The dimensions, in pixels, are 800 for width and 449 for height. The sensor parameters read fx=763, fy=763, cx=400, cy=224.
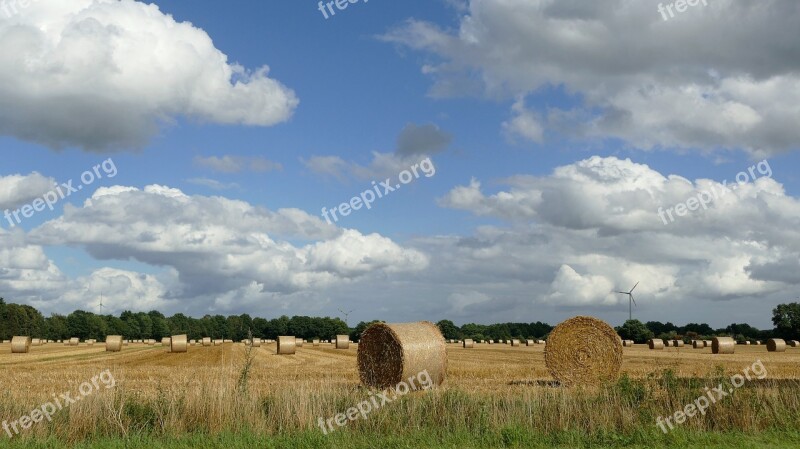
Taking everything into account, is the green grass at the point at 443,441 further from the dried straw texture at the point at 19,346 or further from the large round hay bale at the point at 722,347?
the dried straw texture at the point at 19,346

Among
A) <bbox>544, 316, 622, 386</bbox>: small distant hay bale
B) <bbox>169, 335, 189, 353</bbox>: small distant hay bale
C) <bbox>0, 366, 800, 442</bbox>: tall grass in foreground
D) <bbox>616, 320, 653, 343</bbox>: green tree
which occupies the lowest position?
<bbox>0, 366, 800, 442</bbox>: tall grass in foreground

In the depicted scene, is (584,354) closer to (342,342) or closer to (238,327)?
(342,342)

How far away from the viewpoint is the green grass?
41.6ft

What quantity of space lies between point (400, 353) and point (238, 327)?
132080mm

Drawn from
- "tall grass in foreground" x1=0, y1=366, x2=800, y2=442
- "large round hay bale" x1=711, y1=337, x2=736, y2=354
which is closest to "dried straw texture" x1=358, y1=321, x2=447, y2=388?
"tall grass in foreground" x1=0, y1=366, x2=800, y2=442

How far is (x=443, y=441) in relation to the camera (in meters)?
13.0

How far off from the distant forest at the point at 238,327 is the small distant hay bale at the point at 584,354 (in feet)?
232

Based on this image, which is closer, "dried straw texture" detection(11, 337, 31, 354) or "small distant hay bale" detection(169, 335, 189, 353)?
"small distant hay bale" detection(169, 335, 189, 353)

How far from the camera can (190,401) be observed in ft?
47.5

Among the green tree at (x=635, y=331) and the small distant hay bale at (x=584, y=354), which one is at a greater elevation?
the green tree at (x=635, y=331)

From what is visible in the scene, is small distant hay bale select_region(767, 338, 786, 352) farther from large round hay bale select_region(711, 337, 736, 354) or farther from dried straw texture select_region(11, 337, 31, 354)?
dried straw texture select_region(11, 337, 31, 354)

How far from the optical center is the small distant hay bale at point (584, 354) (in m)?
24.1

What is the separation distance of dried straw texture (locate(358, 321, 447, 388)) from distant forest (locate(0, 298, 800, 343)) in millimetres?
74031

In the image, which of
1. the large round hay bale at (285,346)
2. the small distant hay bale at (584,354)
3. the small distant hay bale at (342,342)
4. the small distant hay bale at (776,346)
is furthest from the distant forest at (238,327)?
the small distant hay bale at (584,354)
